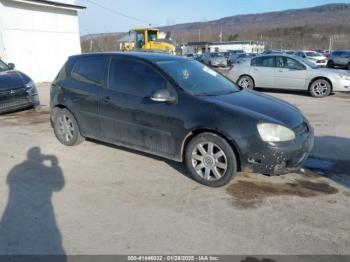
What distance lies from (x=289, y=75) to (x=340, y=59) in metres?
15.9

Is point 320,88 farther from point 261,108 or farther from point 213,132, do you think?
point 213,132

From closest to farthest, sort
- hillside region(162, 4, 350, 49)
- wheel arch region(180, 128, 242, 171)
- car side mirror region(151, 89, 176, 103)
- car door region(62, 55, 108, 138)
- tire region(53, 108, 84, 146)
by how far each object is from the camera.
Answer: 1. wheel arch region(180, 128, 242, 171)
2. car side mirror region(151, 89, 176, 103)
3. car door region(62, 55, 108, 138)
4. tire region(53, 108, 84, 146)
5. hillside region(162, 4, 350, 49)

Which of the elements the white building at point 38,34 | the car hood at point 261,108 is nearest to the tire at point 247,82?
the car hood at point 261,108

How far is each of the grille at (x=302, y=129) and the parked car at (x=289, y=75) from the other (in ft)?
26.6

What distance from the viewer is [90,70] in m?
5.54

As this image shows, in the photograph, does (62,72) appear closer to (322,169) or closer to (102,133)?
(102,133)

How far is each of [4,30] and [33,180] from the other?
1347cm

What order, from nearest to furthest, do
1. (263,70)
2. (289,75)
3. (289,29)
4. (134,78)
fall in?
(134,78)
(289,75)
(263,70)
(289,29)

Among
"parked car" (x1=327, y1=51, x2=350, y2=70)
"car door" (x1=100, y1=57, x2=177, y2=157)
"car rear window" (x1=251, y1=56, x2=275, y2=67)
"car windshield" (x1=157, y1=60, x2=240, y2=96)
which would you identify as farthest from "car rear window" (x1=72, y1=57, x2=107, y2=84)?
"parked car" (x1=327, y1=51, x2=350, y2=70)

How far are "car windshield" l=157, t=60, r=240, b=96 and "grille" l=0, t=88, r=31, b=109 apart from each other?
511 cm

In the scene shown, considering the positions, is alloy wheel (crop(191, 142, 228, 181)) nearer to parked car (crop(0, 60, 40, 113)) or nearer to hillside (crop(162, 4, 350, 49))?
parked car (crop(0, 60, 40, 113))

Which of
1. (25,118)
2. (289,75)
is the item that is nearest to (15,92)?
(25,118)

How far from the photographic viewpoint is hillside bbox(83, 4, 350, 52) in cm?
Result: 9100

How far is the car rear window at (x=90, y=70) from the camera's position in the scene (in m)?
5.36
